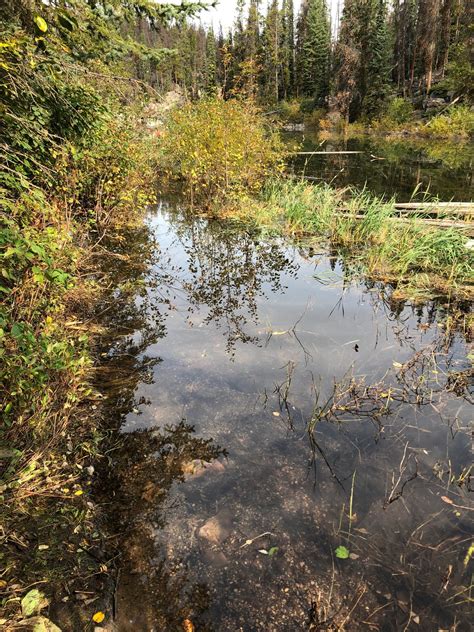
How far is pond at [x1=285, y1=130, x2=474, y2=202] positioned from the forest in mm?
5618

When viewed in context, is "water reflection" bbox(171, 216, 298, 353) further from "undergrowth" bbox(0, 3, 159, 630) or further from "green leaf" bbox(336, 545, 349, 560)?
"green leaf" bbox(336, 545, 349, 560)

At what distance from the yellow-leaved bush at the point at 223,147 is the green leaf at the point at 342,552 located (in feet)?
34.1

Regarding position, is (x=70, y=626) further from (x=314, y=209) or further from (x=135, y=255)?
(x=314, y=209)

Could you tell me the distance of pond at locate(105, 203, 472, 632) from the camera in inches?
98.5

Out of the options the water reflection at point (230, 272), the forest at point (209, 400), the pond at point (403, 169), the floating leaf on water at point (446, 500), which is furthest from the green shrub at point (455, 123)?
the floating leaf on water at point (446, 500)

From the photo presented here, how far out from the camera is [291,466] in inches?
139

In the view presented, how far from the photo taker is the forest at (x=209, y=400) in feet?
8.30

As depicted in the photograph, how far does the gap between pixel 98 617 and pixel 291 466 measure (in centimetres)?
185

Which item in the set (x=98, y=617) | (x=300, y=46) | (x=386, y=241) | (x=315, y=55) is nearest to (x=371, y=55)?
(x=315, y=55)

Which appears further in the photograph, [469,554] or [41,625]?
[469,554]

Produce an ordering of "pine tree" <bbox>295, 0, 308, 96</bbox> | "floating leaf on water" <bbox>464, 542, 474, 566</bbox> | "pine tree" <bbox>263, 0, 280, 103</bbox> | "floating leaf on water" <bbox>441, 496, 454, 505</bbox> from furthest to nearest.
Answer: "pine tree" <bbox>295, 0, 308, 96</bbox> < "pine tree" <bbox>263, 0, 280, 103</bbox> < "floating leaf on water" <bbox>441, 496, 454, 505</bbox> < "floating leaf on water" <bbox>464, 542, 474, 566</bbox>

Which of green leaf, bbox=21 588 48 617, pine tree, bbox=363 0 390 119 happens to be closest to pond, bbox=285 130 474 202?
green leaf, bbox=21 588 48 617

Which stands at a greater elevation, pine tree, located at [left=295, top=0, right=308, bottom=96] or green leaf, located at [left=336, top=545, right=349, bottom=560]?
pine tree, located at [left=295, top=0, right=308, bottom=96]

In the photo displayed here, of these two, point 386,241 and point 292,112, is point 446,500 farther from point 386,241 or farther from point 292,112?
point 292,112
